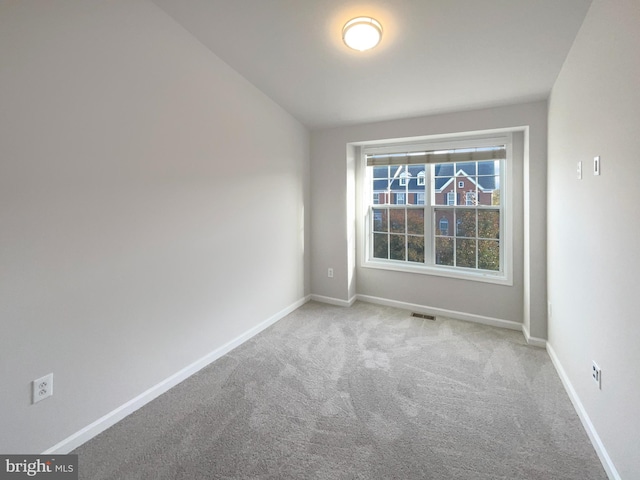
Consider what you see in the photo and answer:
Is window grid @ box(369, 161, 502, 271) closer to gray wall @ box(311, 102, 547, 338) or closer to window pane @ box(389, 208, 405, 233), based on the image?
window pane @ box(389, 208, 405, 233)

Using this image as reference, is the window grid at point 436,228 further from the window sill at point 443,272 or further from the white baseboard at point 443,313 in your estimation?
the white baseboard at point 443,313

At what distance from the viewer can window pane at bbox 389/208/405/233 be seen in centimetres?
385

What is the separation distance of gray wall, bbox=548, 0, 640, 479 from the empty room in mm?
17

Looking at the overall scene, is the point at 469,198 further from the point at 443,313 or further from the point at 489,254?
the point at 443,313

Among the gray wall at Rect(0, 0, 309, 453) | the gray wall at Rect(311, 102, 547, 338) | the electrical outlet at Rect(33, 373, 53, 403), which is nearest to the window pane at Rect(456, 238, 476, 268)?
the gray wall at Rect(311, 102, 547, 338)

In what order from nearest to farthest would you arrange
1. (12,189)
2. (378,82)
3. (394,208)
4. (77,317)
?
(12,189) → (77,317) → (378,82) → (394,208)

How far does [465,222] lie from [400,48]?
212 cm

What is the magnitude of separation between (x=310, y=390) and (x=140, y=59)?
2.56 m

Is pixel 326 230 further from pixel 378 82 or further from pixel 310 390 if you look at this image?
pixel 310 390

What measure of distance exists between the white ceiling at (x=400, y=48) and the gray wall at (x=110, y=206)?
0.29 meters

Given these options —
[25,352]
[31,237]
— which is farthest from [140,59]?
[25,352]

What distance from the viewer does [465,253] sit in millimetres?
3514

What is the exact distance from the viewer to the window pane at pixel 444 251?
3.59 m

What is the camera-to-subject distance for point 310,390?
82.7 inches
